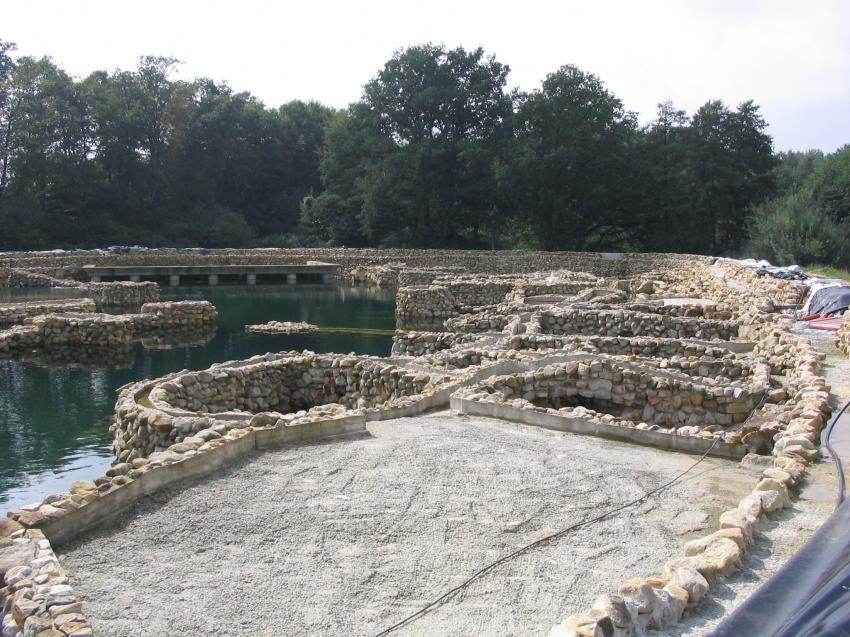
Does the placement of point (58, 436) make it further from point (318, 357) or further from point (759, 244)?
point (759, 244)

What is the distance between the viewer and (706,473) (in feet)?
24.2

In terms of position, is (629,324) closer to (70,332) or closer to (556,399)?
(556,399)

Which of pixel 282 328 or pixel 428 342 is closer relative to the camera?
pixel 428 342

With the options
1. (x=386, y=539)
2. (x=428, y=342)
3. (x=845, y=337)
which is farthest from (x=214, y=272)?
(x=386, y=539)

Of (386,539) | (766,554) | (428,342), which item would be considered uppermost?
(766,554)

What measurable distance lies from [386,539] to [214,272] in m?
42.2

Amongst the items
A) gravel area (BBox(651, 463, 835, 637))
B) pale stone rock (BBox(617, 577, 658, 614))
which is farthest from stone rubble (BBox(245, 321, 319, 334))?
pale stone rock (BBox(617, 577, 658, 614))

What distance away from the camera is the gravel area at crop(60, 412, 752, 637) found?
4664 millimetres

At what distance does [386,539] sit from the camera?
18.7ft

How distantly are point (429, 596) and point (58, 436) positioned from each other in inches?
435

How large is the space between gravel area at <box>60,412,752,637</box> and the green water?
5.84 meters

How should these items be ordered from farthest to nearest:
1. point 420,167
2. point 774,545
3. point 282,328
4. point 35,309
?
point 420,167 → point 282,328 → point 35,309 → point 774,545

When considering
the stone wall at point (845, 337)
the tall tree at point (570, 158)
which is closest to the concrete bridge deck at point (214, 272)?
the tall tree at point (570, 158)

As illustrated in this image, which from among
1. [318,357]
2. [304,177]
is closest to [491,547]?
[318,357]
